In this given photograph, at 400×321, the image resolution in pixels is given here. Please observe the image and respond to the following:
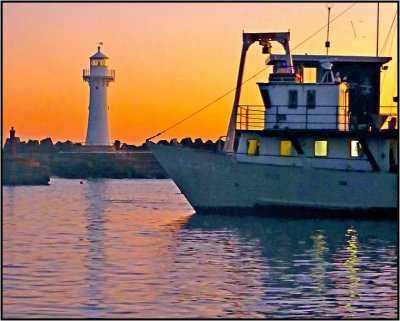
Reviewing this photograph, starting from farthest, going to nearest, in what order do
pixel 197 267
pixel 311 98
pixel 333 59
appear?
1. pixel 333 59
2. pixel 311 98
3. pixel 197 267

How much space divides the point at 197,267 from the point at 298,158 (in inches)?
523

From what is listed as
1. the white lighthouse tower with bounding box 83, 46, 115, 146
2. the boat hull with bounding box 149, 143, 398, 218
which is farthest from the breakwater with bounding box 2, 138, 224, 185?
the boat hull with bounding box 149, 143, 398, 218

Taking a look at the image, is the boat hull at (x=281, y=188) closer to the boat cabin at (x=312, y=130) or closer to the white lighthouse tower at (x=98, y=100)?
the boat cabin at (x=312, y=130)

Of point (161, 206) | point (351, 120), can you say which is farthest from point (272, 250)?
point (161, 206)

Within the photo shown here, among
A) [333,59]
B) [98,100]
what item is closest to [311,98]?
[333,59]

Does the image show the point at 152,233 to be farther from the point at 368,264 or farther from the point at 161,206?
the point at 161,206

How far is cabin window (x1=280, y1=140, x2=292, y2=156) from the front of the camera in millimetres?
36000

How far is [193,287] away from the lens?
20031 mm

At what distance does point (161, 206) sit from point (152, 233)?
1477 cm

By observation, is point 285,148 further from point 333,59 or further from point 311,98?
point 333,59

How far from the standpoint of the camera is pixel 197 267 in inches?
910

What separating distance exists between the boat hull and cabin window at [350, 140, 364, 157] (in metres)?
1.30

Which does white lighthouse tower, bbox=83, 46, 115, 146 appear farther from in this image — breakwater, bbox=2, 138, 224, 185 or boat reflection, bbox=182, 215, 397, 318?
boat reflection, bbox=182, 215, 397, 318

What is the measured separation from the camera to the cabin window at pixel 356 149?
35594 millimetres
